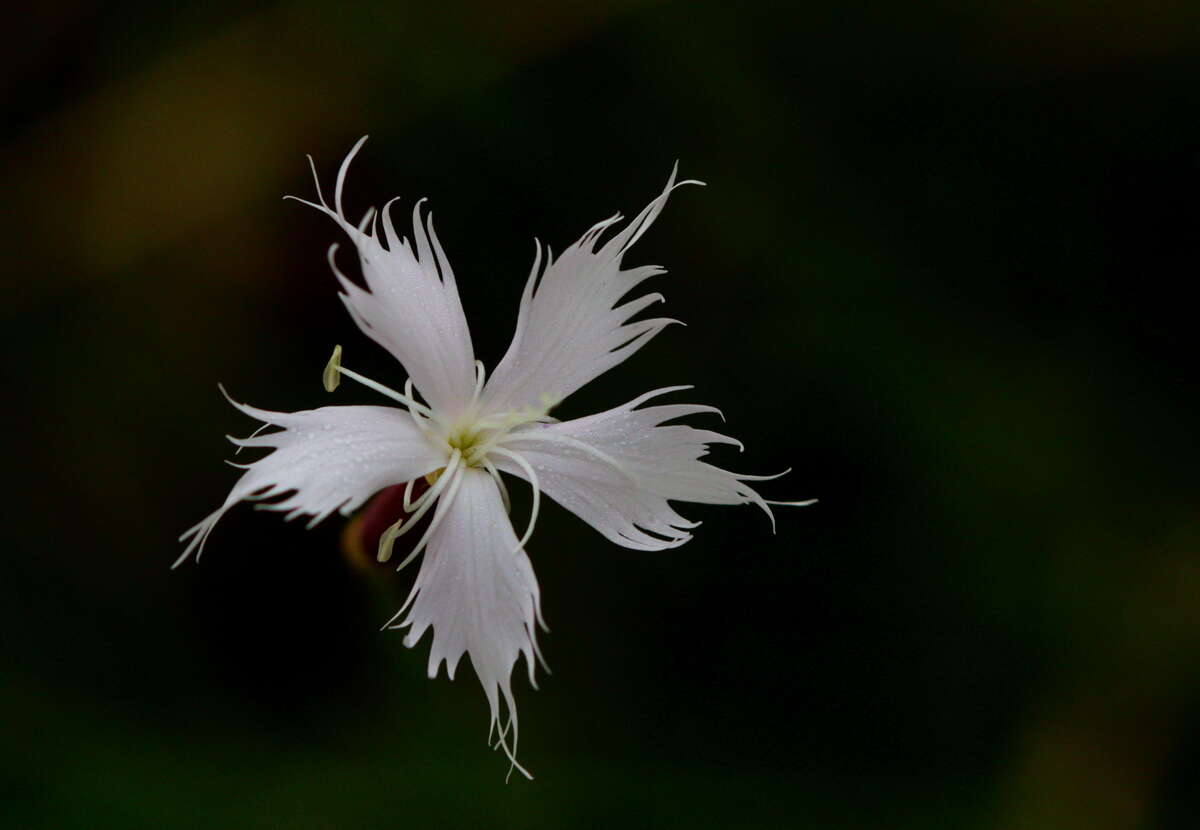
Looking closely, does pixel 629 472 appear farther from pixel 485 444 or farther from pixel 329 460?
pixel 329 460

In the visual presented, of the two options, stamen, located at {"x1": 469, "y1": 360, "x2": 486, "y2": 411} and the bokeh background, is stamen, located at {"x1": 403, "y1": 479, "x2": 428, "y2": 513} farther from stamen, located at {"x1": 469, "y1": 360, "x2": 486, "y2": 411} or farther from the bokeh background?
the bokeh background

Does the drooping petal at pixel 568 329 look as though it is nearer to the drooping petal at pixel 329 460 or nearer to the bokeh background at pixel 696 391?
the drooping petal at pixel 329 460

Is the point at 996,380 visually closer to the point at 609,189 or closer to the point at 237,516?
the point at 609,189

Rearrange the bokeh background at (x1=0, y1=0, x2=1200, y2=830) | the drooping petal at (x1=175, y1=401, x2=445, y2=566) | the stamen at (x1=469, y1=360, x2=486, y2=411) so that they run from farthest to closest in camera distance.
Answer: the bokeh background at (x1=0, y1=0, x2=1200, y2=830)
the stamen at (x1=469, y1=360, x2=486, y2=411)
the drooping petal at (x1=175, y1=401, x2=445, y2=566)

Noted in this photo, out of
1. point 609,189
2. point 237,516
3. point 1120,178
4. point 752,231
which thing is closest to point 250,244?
point 237,516

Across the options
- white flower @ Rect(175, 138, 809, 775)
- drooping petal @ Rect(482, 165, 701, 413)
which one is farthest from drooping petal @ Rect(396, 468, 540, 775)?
drooping petal @ Rect(482, 165, 701, 413)

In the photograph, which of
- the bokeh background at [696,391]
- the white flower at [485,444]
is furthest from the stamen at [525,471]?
the bokeh background at [696,391]

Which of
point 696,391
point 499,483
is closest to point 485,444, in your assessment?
point 499,483
